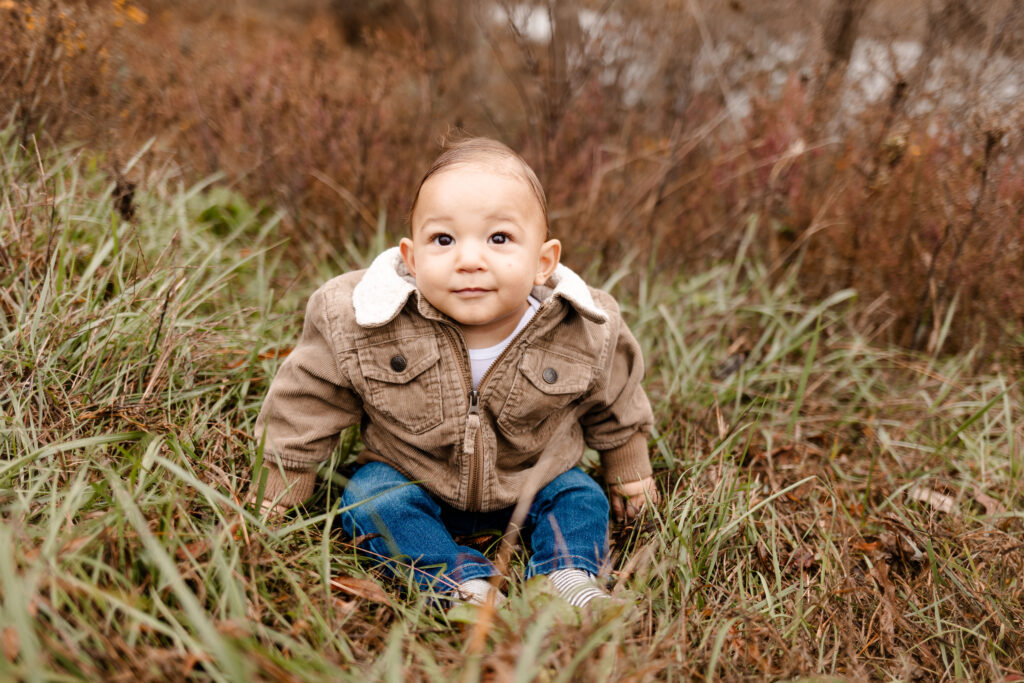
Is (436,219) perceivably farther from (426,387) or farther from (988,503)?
(988,503)

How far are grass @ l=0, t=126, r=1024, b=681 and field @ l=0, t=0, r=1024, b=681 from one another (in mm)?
13

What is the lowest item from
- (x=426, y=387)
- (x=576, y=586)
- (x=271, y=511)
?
(x=576, y=586)

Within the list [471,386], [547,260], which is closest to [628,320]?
[547,260]

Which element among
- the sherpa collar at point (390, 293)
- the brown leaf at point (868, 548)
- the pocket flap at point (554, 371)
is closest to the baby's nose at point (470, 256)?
the sherpa collar at point (390, 293)

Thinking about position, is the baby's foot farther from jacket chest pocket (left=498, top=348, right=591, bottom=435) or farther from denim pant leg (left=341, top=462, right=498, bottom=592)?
jacket chest pocket (left=498, top=348, right=591, bottom=435)

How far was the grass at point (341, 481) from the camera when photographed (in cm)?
133

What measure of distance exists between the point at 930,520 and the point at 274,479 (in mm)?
1803

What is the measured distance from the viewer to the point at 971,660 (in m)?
1.79

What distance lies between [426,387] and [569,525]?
52cm

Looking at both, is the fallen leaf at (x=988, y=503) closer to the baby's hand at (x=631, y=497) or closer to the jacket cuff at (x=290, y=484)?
the baby's hand at (x=631, y=497)

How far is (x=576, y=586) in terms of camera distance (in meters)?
1.71

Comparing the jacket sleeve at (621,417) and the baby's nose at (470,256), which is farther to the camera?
the jacket sleeve at (621,417)

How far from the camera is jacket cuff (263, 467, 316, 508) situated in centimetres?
185

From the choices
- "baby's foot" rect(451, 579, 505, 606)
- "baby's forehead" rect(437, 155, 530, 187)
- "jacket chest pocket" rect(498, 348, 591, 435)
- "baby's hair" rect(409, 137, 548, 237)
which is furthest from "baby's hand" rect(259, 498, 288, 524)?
"baby's forehead" rect(437, 155, 530, 187)
